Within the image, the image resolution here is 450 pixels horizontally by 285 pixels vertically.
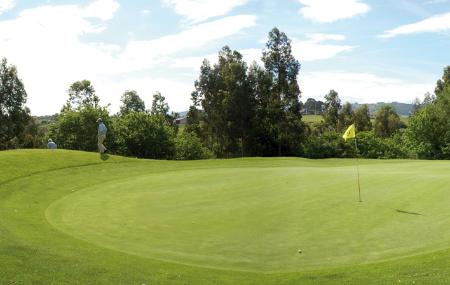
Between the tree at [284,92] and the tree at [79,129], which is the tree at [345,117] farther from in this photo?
the tree at [79,129]

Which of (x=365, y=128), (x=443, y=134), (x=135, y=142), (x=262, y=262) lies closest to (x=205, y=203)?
(x=262, y=262)

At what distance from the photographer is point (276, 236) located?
11.2 meters

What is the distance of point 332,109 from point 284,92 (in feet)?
157

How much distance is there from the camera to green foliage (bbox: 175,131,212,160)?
62.4 meters

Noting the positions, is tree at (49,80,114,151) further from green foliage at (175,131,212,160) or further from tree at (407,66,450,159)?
tree at (407,66,450,159)

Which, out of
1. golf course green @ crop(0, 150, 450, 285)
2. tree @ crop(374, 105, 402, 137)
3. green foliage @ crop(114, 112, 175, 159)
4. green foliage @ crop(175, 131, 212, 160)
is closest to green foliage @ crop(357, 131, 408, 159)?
green foliage @ crop(175, 131, 212, 160)

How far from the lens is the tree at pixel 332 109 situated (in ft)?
346

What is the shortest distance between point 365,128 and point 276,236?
322 feet

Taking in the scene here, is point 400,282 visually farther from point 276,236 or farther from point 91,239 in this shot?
point 91,239

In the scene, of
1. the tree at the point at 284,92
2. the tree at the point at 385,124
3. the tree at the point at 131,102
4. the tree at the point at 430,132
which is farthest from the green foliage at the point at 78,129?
the tree at the point at 385,124

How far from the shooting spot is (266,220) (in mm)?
12609

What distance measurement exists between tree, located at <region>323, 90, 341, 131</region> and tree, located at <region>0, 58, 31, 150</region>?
62929mm

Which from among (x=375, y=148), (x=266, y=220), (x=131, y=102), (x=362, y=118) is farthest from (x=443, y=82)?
(x=266, y=220)

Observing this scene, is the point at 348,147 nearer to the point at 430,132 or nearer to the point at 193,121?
the point at 430,132
